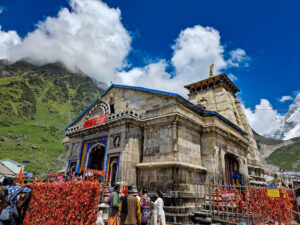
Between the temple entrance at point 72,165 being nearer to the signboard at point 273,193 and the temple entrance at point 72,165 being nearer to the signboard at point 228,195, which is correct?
the signboard at point 228,195

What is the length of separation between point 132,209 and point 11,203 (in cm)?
313

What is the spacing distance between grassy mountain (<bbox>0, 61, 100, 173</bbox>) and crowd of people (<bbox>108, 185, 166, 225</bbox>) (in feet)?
125

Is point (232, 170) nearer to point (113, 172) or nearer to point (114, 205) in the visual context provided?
point (113, 172)

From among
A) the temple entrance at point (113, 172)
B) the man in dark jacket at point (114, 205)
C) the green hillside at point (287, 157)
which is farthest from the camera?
the green hillside at point (287, 157)

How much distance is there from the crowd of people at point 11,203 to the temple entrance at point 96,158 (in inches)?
377

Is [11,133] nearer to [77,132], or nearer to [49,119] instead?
[49,119]

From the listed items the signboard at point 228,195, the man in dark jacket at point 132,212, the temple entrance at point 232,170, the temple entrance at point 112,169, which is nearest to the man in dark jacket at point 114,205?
the man in dark jacket at point 132,212

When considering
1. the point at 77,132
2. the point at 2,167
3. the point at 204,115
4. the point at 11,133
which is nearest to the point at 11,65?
the point at 11,133

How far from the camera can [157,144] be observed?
12.6 metres

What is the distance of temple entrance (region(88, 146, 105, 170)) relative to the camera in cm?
1555

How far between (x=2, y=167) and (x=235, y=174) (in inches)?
967

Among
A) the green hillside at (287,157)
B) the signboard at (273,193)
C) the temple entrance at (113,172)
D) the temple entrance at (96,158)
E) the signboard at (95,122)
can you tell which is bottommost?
the signboard at (273,193)

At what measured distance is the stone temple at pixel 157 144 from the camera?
465 inches

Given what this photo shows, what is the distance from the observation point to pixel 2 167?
2212 cm
